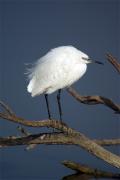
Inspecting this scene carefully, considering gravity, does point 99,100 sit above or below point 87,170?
above

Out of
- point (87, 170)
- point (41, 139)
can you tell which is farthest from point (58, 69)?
point (87, 170)

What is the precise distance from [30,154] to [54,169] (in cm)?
60

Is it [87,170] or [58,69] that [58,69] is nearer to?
[58,69]

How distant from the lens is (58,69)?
10.5 ft

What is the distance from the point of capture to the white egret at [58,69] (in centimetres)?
320

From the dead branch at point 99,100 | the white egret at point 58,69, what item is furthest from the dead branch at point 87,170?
the white egret at point 58,69

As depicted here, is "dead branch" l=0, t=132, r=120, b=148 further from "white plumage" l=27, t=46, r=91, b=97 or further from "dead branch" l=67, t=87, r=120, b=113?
"dead branch" l=67, t=87, r=120, b=113

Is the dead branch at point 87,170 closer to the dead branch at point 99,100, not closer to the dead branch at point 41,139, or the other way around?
the dead branch at point 99,100

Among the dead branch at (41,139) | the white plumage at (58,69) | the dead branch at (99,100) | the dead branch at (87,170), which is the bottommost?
the dead branch at (87,170)

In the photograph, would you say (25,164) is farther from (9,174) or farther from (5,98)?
(5,98)

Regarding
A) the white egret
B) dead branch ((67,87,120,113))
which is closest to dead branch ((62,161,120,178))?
dead branch ((67,87,120,113))

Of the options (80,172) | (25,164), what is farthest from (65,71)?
(25,164)

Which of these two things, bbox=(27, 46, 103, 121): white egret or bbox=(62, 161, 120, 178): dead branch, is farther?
bbox=(62, 161, 120, 178): dead branch

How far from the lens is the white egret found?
10.5 feet
